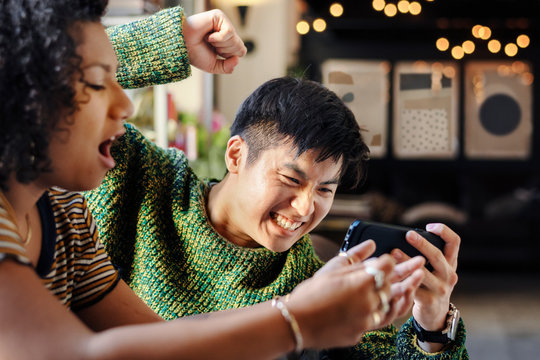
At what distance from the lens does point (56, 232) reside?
83 centimetres

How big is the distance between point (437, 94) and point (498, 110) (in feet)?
2.04

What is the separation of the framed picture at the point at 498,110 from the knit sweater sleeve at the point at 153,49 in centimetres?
548

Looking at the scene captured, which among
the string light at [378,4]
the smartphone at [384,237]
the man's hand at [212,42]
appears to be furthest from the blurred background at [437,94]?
the smartphone at [384,237]

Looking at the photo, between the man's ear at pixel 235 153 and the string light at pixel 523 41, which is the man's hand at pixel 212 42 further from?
the string light at pixel 523 41

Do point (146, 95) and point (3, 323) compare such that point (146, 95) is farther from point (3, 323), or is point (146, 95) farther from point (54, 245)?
point (3, 323)

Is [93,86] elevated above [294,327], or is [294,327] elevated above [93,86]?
[93,86]

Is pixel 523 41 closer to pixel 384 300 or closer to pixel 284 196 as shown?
pixel 284 196

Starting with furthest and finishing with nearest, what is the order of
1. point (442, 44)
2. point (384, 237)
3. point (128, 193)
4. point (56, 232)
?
point (442, 44), point (128, 193), point (384, 237), point (56, 232)

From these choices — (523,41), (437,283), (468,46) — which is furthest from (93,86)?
(523,41)

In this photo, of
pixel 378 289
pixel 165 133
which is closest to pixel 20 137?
pixel 378 289

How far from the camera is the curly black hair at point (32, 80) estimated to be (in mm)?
661

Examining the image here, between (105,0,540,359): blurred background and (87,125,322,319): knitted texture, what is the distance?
451cm

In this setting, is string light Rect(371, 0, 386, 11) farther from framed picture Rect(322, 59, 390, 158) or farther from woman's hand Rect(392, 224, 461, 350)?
woman's hand Rect(392, 224, 461, 350)

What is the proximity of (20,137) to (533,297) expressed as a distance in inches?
200
